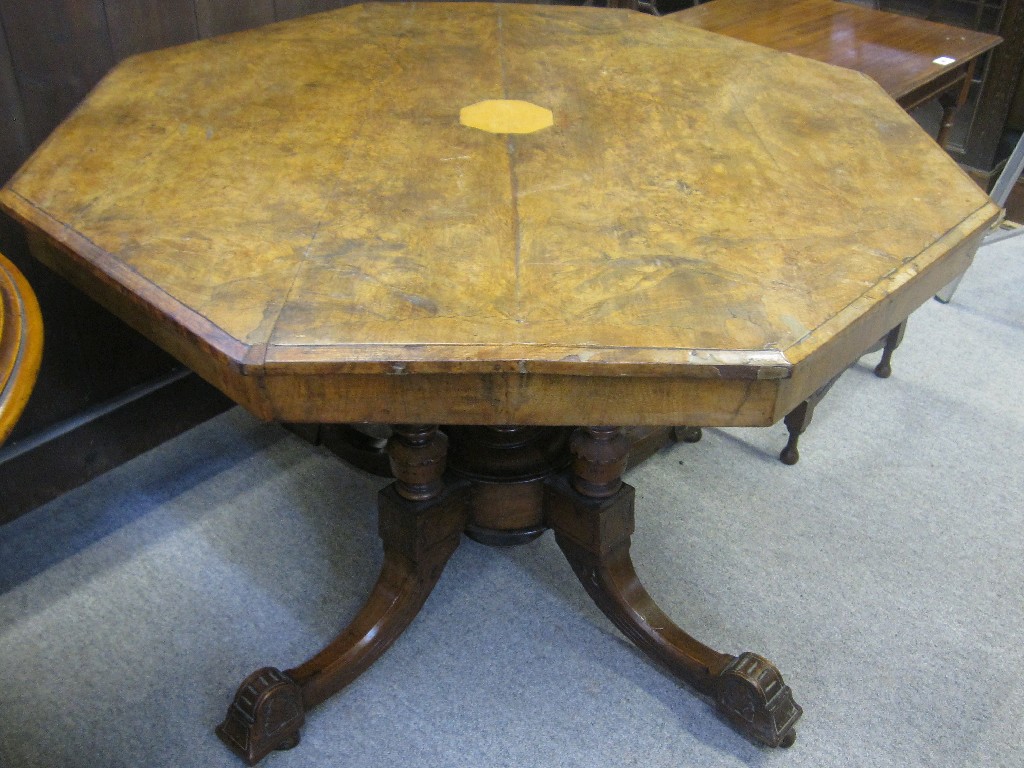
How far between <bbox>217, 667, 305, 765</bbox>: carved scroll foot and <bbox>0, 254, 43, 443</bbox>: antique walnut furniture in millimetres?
632

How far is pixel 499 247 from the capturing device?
1143 mm

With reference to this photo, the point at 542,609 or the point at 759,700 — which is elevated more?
the point at 759,700

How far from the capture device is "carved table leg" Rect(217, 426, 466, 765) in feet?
4.67

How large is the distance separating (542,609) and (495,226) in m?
0.83

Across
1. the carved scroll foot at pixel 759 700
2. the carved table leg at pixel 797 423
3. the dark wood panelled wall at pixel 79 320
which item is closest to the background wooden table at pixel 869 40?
the carved table leg at pixel 797 423

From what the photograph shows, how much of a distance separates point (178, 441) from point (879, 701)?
154cm

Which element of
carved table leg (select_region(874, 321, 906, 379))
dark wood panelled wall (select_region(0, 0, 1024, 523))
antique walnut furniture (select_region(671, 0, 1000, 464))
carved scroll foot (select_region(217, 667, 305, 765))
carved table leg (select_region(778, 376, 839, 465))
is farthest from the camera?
carved table leg (select_region(874, 321, 906, 379))

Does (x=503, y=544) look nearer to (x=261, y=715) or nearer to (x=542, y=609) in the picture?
(x=542, y=609)

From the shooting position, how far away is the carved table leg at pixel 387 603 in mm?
1425

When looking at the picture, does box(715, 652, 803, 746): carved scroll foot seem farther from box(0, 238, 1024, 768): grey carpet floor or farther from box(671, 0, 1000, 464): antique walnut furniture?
box(671, 0, 1000, 464): antique walnut furniture

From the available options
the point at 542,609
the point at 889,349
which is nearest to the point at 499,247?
the point at 542,609

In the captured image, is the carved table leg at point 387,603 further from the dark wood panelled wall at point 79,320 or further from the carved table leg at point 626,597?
the dark wood panelled wall at point 79,320

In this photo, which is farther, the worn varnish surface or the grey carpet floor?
the grey carpet floor

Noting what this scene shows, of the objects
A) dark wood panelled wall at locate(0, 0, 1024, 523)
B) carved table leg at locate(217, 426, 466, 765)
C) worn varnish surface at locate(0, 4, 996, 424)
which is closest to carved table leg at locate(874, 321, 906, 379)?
worn varnish surface at locate(0, 4, 996, 424)
